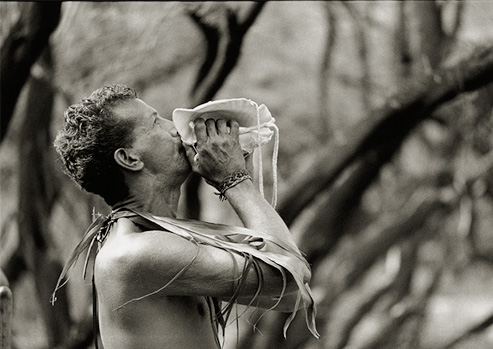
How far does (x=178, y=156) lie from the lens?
5.88 feet

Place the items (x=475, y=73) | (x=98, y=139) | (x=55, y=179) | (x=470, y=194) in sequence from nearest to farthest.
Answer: (x=98, y=139) → (x=475, y=73) → (x=470, y=194) → (x=55, y=179)

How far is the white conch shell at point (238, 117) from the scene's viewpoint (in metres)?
1.75

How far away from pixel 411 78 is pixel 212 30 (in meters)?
1.17

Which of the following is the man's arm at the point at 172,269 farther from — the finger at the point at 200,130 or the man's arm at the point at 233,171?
the finger at the point at 200,130

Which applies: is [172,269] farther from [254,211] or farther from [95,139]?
[95,139]

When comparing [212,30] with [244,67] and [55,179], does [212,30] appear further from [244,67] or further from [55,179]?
[55,179]

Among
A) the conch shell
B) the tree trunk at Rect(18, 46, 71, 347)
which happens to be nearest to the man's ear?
the conch shell

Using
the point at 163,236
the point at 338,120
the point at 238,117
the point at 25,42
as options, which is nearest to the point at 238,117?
the point at 238,117

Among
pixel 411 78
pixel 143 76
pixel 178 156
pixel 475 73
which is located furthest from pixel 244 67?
pixel 178 156

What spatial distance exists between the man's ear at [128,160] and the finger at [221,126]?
18cm

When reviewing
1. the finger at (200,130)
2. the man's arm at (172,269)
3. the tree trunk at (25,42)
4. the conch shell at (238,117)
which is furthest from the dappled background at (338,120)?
the man's arm at (172,269)

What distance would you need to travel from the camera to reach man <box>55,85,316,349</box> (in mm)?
1609

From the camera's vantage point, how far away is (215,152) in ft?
5.63

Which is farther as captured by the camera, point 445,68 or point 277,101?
point 277,101
